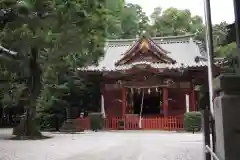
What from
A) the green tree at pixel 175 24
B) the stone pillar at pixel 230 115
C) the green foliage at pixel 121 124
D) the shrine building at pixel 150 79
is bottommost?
the green foliage at pixel 121 124

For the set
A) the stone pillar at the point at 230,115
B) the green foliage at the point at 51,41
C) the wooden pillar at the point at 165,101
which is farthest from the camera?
the wooden pillar at the point at 165,101

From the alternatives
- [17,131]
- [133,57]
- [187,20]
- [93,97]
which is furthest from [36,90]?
[187,20]

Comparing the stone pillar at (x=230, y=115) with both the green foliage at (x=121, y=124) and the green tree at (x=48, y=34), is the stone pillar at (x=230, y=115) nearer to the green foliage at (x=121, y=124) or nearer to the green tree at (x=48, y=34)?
the green tree at (x=48, y=34)

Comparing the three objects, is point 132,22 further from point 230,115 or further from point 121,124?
point 230,115

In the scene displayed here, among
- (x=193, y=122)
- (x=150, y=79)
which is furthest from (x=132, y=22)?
(x=193, y=122)

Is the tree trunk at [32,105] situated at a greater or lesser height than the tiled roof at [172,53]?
lesser

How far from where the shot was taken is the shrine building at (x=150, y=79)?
26312 millimetres

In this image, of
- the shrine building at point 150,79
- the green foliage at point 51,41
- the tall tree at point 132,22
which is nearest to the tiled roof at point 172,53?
the shrine building at point 150,79

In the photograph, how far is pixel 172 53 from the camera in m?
29.0

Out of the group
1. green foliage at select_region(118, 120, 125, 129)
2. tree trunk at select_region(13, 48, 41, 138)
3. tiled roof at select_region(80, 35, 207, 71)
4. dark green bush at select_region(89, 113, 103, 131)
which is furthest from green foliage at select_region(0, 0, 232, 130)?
green foliage at select_region(118, 120, 125, 129)

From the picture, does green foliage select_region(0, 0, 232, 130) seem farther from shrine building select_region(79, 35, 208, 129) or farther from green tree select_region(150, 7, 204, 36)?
green tree select_region(150, 7, 204, 36)

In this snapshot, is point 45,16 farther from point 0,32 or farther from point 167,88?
point 167,88

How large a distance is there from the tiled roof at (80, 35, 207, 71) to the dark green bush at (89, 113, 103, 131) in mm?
3444

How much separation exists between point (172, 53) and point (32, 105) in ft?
43.6
